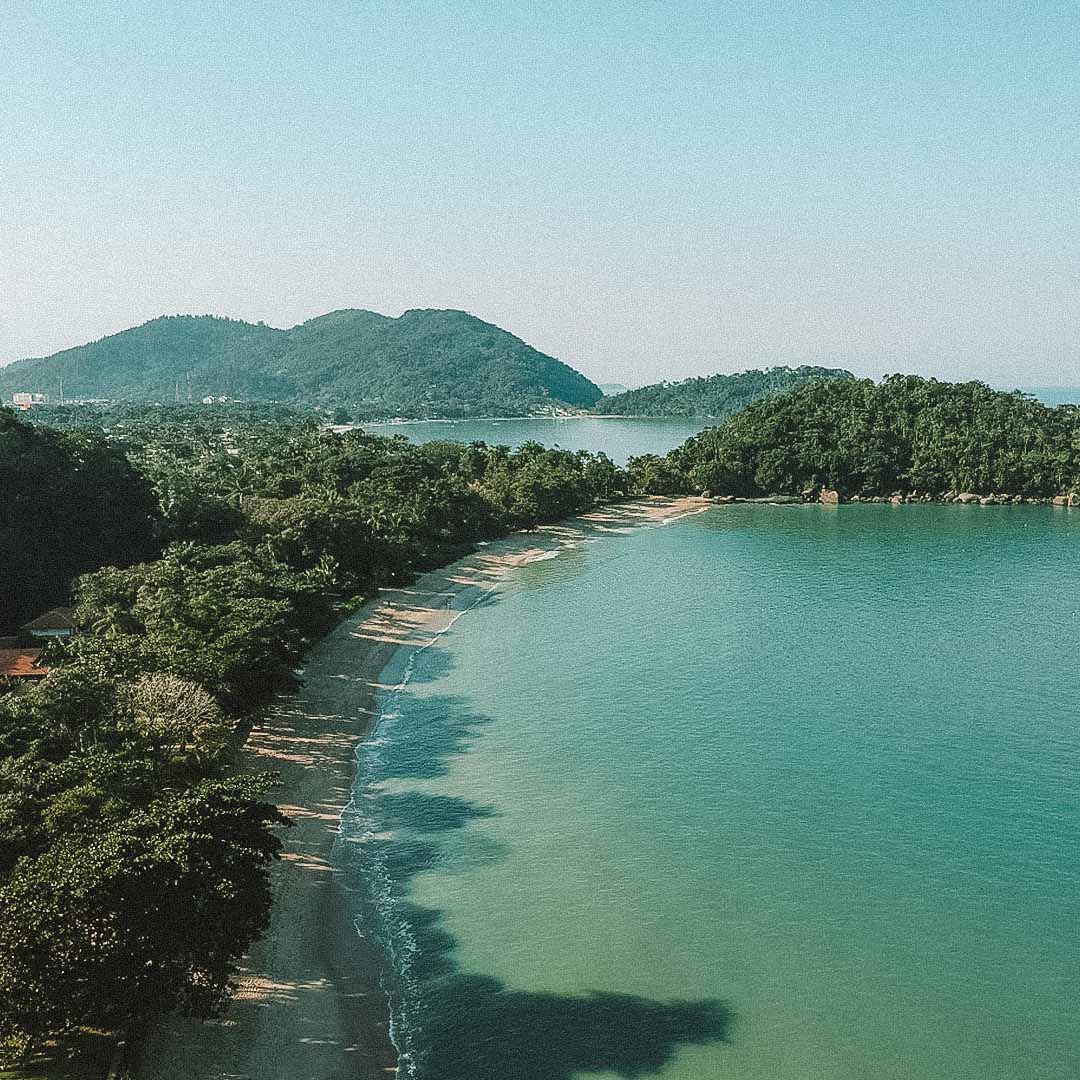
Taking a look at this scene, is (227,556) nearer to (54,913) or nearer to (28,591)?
(28,591)

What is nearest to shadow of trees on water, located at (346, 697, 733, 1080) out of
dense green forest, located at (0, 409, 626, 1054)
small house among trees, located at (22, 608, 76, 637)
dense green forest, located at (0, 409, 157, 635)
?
dense green forest, located at (0, 409, 626, 1054)

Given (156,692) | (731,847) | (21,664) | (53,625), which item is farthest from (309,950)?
(53,625)

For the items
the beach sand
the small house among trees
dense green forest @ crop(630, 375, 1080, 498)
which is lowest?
the beach sand

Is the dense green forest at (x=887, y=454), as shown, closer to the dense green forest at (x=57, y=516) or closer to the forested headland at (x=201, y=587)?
the forested headland at (x=201, y=587)

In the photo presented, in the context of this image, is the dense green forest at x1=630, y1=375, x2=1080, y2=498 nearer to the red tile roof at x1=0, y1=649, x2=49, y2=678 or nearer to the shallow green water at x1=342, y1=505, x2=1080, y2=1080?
the shallow green water at x1=342, y1=505, x2=1080, y2=1080

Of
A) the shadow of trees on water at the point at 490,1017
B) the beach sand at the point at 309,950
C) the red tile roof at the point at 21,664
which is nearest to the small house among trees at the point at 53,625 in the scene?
the red tile roof at the point at 21,664

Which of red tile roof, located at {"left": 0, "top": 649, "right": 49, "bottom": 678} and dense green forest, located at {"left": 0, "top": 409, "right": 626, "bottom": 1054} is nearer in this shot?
dense green forest, located at {"left": 0, "top": 409, "right": 626, "bottom": 1054}

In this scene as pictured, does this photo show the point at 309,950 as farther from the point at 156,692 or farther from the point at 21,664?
the point at 21,664
